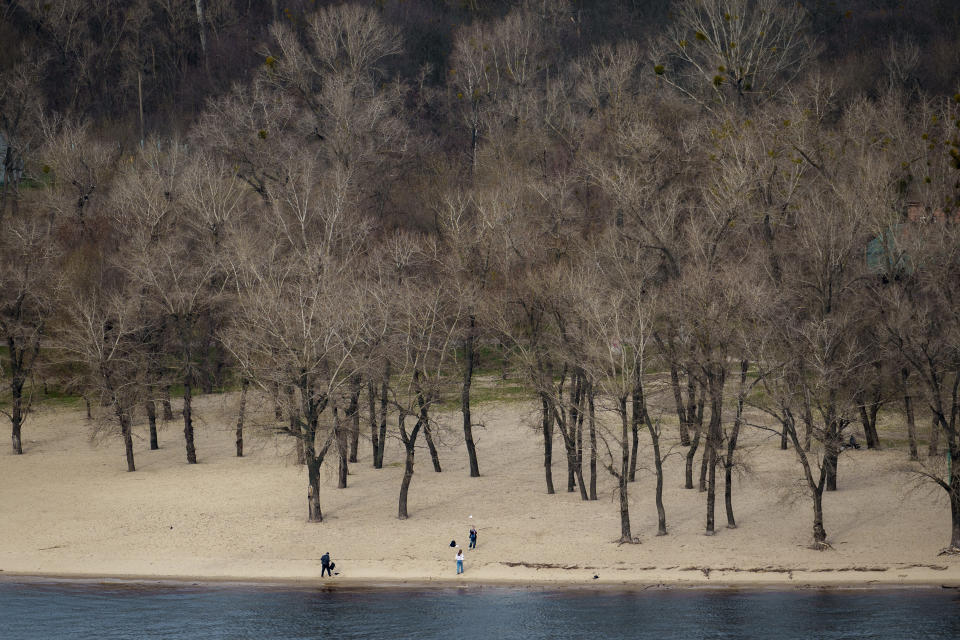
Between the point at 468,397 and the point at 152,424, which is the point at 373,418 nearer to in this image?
the point at 468,397

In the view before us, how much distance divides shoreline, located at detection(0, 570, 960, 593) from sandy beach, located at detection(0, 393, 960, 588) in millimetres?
95

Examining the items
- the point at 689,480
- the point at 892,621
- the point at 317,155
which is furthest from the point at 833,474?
the point at 317,155

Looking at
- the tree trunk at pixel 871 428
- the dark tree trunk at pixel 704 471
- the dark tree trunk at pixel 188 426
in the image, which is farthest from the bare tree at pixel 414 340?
the tree trunk at pixel 871 428

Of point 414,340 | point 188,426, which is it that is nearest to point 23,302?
point 188,426

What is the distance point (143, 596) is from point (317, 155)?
164ft

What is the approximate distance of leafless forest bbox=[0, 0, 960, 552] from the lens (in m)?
48.3

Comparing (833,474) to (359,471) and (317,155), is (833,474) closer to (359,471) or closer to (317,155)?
(359,471)

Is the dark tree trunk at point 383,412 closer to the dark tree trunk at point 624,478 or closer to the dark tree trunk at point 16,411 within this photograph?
the dark tree trunk at point 624,478

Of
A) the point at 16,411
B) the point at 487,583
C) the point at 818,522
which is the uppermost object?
the point at 16,411

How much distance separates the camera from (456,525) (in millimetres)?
50906

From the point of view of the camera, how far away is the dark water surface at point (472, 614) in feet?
130

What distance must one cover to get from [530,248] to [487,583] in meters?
20.6

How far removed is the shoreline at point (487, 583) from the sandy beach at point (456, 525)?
0.09 m

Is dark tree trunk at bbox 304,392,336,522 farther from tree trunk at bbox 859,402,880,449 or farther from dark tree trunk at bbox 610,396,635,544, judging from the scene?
tree trunk at bbox 859,402,880,449
